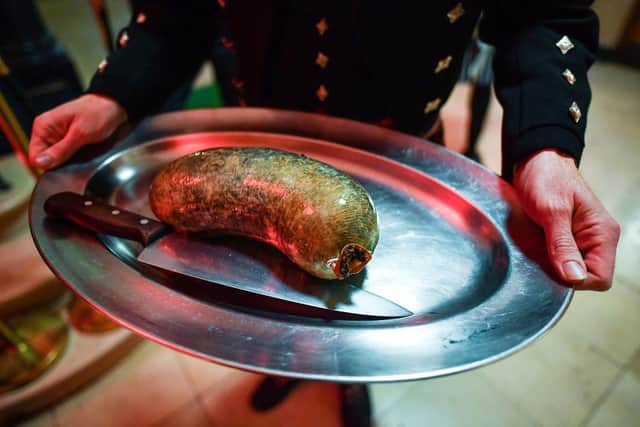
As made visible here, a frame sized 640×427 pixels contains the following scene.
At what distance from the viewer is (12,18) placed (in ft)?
5.17

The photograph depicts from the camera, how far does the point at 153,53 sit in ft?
2.66

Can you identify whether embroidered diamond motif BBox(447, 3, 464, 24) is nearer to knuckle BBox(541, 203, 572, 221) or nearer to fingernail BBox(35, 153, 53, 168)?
knuckle BBox(541, 203, 572, 221)

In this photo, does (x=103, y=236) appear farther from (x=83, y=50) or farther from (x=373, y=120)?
(x=83, y=50)

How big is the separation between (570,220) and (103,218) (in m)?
0.66

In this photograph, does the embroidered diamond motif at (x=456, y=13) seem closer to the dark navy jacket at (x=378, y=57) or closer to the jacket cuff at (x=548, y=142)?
the dark navy jacket at (x=378, y=57)

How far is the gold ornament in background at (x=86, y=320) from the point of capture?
1.21m

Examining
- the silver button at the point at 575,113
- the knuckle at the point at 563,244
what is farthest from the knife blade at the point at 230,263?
the silver button at the point at 575,113

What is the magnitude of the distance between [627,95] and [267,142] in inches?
123

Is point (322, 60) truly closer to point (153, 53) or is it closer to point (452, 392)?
point (153, 53)

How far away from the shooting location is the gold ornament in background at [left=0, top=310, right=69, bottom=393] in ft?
3.58

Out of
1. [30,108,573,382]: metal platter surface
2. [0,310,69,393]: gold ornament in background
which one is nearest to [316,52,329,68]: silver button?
[30,108,573,382]: metal platter surface

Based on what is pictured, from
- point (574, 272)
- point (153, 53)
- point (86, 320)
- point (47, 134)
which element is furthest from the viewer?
point (86, 320)

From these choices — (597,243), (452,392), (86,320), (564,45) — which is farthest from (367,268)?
(86,320)

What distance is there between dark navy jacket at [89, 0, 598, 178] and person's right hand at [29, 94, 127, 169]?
0.12 feet
